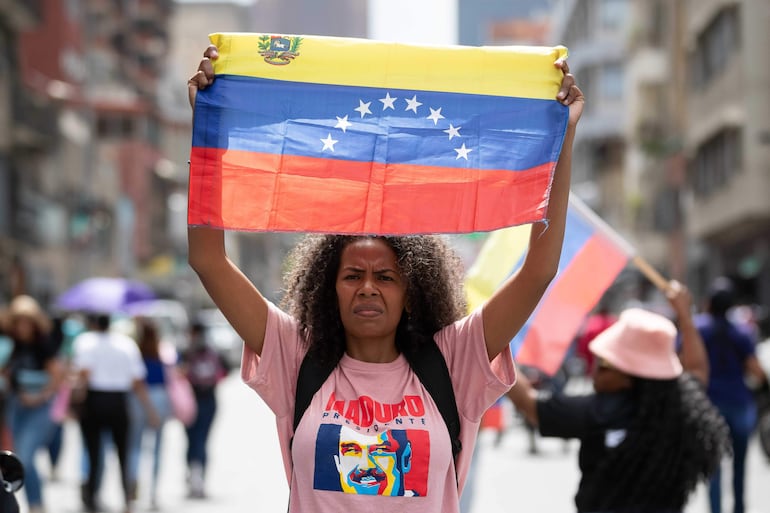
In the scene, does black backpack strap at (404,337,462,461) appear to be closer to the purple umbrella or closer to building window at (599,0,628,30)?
the purple umbrella

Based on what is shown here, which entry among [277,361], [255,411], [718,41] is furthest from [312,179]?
[718,41]

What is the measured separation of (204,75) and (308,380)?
92cm

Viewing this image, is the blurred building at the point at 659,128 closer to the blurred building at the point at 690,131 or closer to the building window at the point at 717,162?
the blurred building at the point at 690,131

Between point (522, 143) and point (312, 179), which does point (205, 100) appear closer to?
point (312, 179)

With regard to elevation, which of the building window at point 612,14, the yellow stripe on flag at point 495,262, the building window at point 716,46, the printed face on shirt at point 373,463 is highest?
the building window at point 612,14

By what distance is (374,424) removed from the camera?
4.05 metres

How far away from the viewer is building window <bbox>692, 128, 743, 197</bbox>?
37306mm

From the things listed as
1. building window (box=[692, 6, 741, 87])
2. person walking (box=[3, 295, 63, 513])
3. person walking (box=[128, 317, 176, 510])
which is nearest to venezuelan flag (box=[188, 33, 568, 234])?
person walking (box=[3, 295, 63, 513])

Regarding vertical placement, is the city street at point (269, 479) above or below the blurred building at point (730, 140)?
below

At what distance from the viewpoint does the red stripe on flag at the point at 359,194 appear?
4312 mm

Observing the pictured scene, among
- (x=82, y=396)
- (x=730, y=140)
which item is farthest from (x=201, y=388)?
(x=730, y=140)

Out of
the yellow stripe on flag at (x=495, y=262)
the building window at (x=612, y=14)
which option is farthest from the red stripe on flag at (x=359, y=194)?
the building window at (x=612, y=14)

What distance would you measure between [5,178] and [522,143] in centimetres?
3790

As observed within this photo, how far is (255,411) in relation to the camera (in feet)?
97.9
